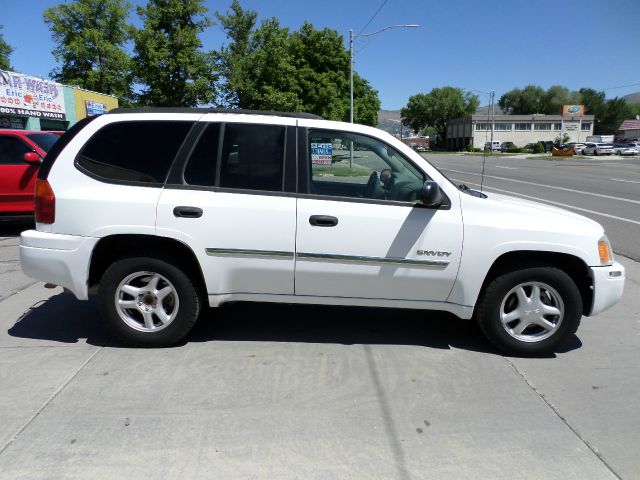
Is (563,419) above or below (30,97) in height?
below

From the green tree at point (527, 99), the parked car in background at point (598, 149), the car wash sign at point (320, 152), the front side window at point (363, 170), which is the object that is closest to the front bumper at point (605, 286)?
the front side window at point (363, 170)

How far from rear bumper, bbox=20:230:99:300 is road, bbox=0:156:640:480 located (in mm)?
560

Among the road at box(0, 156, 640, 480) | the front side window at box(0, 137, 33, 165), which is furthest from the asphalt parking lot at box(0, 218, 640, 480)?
the front side window at box(0, 137, 33, 165)

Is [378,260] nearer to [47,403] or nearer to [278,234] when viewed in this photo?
[278,234]

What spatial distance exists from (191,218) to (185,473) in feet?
6.03

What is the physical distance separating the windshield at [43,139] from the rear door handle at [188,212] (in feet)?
19.2

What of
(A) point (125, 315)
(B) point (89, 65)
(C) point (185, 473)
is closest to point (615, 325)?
(C) point (185, 473)

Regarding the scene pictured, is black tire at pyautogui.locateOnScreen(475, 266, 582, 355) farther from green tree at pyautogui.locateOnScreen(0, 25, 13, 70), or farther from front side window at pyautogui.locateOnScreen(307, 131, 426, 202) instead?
green tree at pyautogui.locateOnScreen(0, 25, 13, 70)

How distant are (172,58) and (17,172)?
20.2 m

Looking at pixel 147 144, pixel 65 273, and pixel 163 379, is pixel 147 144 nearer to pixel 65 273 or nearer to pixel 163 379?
pixel 65 273

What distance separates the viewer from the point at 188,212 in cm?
371

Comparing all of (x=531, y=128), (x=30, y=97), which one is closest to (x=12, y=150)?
(x=30, y=97)

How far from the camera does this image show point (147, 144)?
3885mm

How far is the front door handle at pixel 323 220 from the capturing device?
3680 millimetres
